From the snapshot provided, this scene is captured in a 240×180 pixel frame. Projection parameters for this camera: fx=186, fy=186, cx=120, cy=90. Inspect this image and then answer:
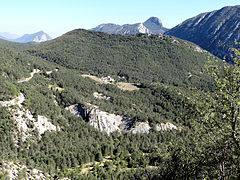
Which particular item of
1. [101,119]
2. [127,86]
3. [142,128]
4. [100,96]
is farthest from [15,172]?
[127,86]

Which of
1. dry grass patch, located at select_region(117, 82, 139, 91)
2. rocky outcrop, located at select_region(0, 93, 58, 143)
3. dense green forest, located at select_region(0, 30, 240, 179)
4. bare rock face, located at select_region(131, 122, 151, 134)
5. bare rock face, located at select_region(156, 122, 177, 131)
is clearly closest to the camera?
dense green forest, located at select_region(0, 30, 240, 179)

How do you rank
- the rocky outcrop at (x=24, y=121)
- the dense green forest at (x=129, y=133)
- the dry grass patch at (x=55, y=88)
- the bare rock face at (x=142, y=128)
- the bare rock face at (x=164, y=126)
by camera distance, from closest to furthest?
the dense green forest at (x=129, y=133)
the rocky outcrop at (x=24, y=121)
the bare rock face at (x=142, y=128)
the bare rock face at (x=164, y=126)
the dry grass patch at (x=55, y=88)

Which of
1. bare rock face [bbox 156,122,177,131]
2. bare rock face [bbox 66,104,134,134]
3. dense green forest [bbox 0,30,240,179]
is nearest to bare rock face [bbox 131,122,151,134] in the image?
dense green forest [bbox 0,30,240,179]

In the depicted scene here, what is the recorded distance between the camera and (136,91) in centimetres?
16025

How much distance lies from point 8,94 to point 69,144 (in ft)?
121

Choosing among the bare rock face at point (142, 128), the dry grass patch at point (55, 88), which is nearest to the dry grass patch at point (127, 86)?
the dry grass patch at point (55, 88)

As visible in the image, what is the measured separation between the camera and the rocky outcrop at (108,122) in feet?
367

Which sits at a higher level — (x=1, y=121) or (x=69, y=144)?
(x=1, y=121)

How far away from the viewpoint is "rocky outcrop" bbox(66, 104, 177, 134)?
367 feet

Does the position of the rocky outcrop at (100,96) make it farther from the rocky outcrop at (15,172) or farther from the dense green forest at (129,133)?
the rocky outcrop at (15,172)

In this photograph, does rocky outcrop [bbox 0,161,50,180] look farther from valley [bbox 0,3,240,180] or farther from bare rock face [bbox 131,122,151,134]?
bare rock face [bbox 131,122,151,134]

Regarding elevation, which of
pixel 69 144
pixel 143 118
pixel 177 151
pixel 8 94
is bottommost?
pixel 69 144

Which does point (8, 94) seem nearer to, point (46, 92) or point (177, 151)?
point (46, 92)

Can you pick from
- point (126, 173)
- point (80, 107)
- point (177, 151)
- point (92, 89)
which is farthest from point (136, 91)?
point (177, 151)
